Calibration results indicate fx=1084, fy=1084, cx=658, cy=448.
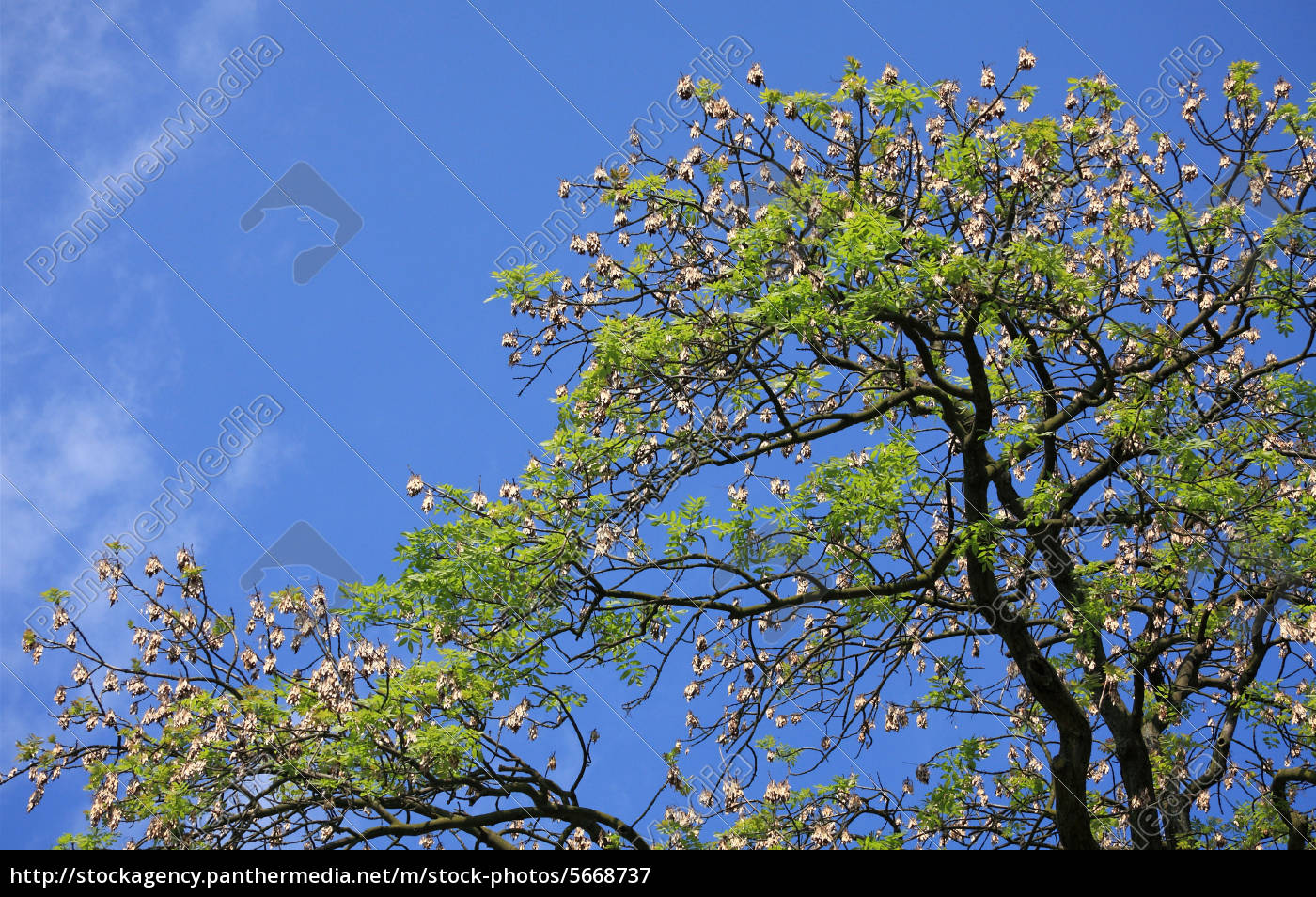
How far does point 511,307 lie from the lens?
1017 cm

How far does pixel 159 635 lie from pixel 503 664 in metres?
2.80

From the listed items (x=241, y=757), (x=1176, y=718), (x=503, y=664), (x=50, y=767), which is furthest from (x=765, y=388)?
(x=50, y=767)

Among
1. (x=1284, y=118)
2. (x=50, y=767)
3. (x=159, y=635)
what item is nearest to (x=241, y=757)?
(x=159, y=635)

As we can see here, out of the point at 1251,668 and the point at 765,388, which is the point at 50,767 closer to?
the point at 765,388

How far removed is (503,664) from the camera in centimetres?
905

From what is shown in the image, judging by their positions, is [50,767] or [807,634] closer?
[50,767]

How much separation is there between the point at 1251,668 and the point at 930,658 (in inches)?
125

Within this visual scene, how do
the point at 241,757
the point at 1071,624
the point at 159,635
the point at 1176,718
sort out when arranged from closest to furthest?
the point at 241,757 → the point at 159,635 → the point at 1071,624 → the point at 1176,718
